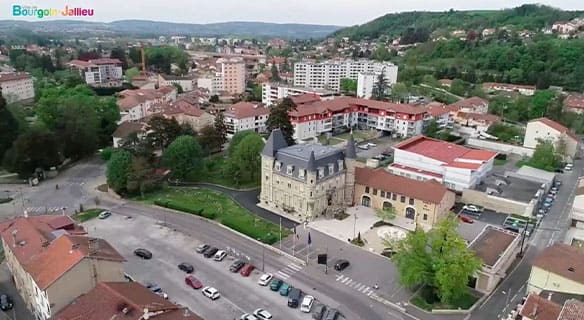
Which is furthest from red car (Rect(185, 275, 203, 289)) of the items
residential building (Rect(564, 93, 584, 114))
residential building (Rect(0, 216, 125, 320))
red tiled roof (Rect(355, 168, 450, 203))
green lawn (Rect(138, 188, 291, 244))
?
residential building (Rect(564, 93, 584, 114))

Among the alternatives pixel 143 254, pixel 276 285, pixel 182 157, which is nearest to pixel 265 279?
pixel 276 285

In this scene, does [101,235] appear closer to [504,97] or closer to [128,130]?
[128,130]

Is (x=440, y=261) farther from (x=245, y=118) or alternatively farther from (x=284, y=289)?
(x=245, y=118)

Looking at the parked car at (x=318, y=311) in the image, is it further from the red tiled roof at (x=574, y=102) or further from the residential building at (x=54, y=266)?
the red tiled roof at (x=574, y=102)

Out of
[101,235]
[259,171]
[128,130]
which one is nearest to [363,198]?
[259,171]

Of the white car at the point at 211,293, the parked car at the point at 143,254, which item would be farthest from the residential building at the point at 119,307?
the parked car at the point at 143,254
